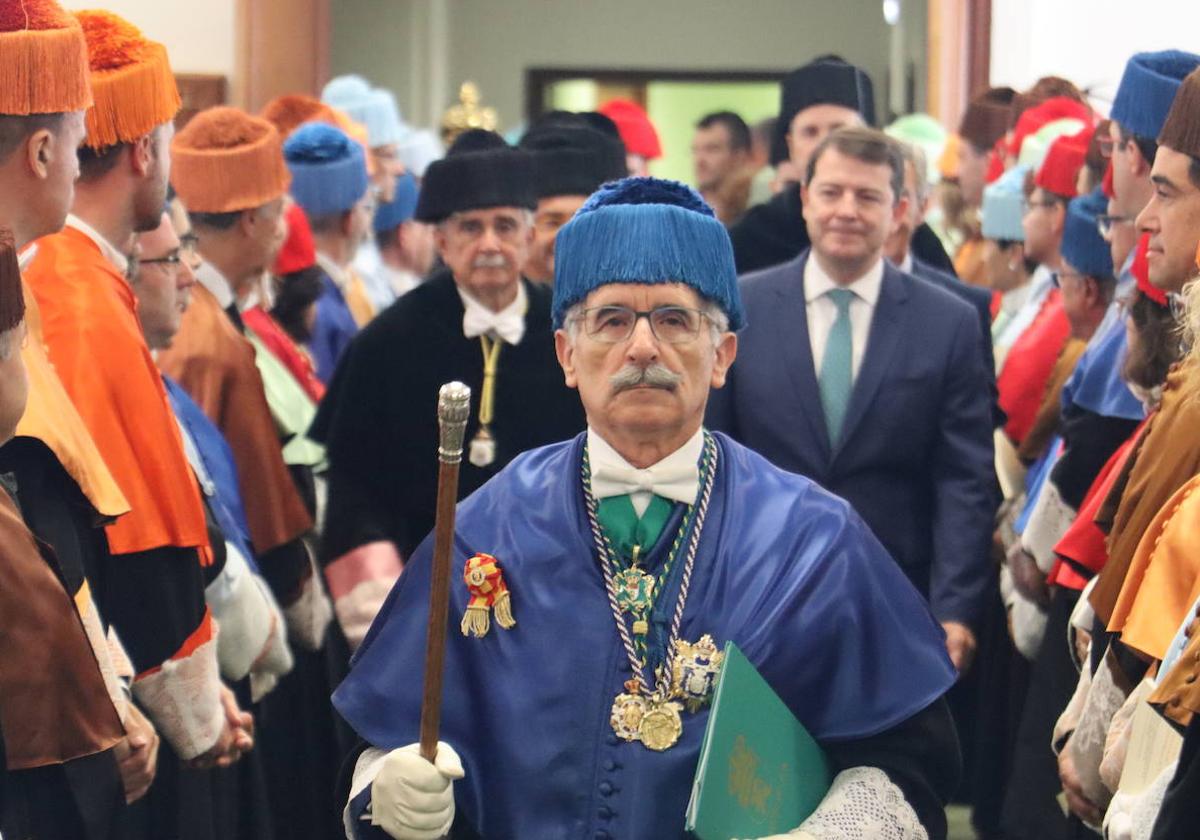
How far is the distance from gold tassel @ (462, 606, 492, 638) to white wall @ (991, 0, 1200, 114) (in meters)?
4.75

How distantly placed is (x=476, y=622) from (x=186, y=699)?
4.28 feet

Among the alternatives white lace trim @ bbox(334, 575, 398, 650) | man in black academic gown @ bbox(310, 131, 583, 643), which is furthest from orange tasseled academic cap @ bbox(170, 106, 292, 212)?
white lace trim @ bbox(334, 575, 398, 650)

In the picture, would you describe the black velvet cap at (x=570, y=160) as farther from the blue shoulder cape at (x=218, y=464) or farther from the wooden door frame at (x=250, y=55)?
the wooden door frame at (x=250, y=55)

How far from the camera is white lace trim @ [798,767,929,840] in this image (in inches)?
129

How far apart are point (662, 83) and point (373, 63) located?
9.79ft

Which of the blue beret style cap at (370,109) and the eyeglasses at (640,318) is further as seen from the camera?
the blue beret style cap at (370,109)

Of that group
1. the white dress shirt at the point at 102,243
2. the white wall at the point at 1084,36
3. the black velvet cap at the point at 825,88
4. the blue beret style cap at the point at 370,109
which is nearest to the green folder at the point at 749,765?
the white dress shirt at the point at 102,243

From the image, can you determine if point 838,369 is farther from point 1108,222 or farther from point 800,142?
point 800,142

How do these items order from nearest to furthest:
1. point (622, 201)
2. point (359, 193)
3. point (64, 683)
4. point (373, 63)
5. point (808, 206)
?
point (64, 683) < point (622, 201) < point (808, 206) < point (359, 193) < point (373, 63)

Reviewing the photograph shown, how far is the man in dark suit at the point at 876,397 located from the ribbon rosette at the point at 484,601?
2.12 m

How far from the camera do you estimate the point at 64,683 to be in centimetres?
341

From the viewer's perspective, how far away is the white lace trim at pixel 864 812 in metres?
3.29

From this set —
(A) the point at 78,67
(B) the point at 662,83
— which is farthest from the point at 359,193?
(B) the point at 662,83

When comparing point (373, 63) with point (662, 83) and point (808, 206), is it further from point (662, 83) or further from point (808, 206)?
point (808, 206)
